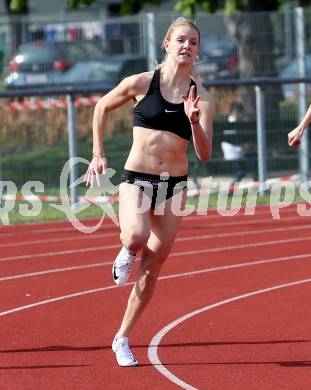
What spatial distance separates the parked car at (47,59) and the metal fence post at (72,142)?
4.55 meters

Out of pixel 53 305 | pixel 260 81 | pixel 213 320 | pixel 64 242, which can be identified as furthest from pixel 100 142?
pixel 260 81

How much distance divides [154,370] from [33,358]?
964mm

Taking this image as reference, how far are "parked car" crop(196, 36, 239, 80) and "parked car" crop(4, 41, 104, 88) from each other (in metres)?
2.68

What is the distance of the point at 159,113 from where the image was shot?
840 centimetres

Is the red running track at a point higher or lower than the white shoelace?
lower

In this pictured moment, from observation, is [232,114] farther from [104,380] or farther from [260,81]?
[104,380]

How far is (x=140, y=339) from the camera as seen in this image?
929 centimetres

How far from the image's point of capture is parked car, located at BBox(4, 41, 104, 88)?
24875 mm

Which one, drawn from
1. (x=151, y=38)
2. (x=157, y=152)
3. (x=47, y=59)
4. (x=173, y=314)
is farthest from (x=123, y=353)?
(x=47, y=59)

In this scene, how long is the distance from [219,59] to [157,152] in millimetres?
19511

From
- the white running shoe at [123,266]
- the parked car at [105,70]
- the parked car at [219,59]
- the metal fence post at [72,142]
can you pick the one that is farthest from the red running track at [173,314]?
the parked car at [219,59]

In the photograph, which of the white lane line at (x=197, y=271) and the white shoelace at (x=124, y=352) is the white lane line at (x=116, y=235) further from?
the white shoelace at (x=124, y=352)

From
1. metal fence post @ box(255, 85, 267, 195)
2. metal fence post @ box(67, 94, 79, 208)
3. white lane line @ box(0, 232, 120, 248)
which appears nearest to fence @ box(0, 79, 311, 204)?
metal fence post @ box(255, 85, 267, 195)

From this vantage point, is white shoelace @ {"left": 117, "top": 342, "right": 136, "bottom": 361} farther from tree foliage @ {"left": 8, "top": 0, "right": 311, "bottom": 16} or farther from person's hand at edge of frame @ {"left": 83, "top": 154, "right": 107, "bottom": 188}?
tree foliage @ {"left": 8, "top": 0, "right": 311, "bottom": 16}
